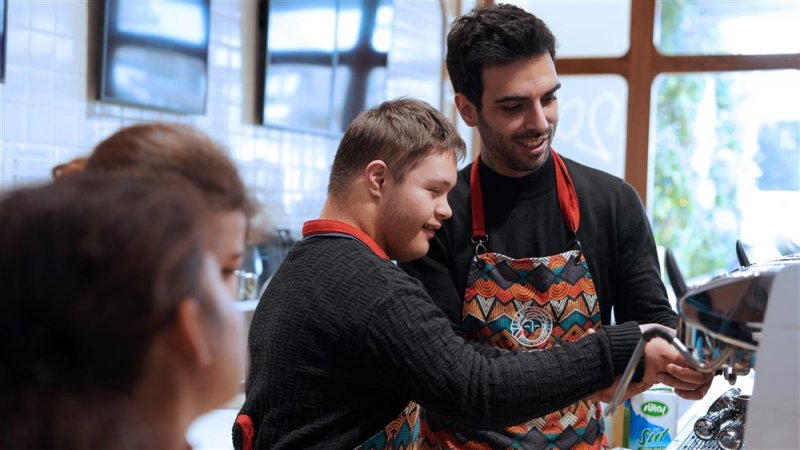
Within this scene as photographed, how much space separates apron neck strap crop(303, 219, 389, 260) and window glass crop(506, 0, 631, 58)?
4.12 metres

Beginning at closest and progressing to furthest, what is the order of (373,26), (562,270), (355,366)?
(355,366) → (562,270) → (373,26)

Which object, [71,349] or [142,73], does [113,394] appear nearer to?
[71,349]

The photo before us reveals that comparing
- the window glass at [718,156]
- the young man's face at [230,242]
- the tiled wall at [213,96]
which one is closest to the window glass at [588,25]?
the window glass at [718,156]

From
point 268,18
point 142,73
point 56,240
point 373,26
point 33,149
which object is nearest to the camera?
point 56,240

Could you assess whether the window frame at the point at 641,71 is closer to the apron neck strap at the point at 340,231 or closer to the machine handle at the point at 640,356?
the apron neck strap at the point at 340,231

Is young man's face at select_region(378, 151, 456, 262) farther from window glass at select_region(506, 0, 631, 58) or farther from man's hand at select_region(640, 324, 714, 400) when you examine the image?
window glass at select_region(506, 0, 631, 58)

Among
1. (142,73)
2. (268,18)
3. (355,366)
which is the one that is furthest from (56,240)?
(268,18)

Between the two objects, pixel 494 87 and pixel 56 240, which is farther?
pixel 494 87

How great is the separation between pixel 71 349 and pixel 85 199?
4.2 inches

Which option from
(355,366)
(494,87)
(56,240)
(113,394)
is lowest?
(355,366)

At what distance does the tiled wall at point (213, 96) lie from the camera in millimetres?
2977

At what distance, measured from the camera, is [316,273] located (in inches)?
56.5

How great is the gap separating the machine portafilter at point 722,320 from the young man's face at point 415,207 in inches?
17.8

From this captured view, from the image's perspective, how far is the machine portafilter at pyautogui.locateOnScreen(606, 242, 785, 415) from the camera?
3.88ft
